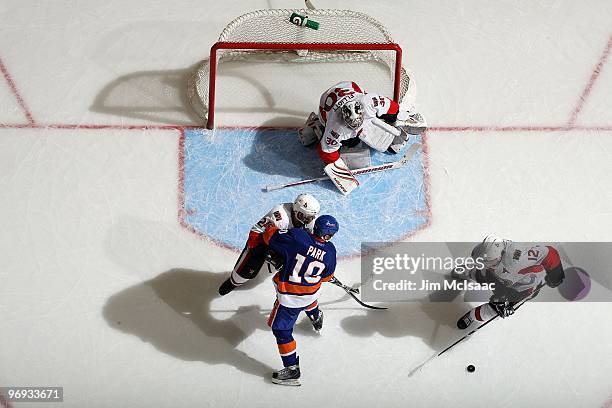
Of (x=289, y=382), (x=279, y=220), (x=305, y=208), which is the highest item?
(x=305, y=208)

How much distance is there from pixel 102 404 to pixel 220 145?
1.73 m

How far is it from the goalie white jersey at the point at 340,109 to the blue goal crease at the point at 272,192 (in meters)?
0.32

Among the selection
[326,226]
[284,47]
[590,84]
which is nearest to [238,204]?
[284,47]

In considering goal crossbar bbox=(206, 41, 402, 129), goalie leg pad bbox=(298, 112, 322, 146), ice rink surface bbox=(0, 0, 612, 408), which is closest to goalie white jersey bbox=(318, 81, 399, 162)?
goalie leg pad bbox=(298, 112, 322, 146)

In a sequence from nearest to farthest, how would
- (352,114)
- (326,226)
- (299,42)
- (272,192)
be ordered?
(326,226), (352,114), (272,192), (299,42)

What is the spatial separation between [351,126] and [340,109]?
0.12 meters

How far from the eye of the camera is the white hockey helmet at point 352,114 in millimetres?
5512

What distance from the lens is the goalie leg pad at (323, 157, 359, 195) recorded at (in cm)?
584

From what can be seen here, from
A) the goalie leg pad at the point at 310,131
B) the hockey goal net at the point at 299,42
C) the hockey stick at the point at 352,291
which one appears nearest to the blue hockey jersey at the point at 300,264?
the hockey stick at the point at 352,291

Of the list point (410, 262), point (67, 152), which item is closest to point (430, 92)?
point (410, 262)

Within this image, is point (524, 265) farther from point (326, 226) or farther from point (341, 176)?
point (341, 176)

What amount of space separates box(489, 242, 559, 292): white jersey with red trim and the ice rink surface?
0.42m

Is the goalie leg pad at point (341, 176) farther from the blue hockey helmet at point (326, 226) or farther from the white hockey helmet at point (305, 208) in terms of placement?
the blue hockey helmet at point (326, 226)

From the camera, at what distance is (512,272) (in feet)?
17.1
